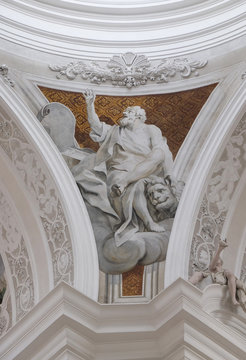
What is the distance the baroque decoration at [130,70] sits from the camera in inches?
462

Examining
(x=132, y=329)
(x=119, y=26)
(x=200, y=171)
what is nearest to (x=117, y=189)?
(x=200, y=171)

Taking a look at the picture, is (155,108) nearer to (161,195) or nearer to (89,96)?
(89,96)

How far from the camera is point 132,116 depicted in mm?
11461

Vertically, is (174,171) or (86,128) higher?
(86,128)

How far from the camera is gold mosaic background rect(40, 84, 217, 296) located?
11344 millimetres

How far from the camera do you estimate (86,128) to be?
1141cm

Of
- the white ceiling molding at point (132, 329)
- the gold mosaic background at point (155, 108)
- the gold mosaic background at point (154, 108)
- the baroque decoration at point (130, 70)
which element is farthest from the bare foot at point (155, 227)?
the baroque decoration at point (130, 70)

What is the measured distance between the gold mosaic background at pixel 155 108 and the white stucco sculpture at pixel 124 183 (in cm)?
9

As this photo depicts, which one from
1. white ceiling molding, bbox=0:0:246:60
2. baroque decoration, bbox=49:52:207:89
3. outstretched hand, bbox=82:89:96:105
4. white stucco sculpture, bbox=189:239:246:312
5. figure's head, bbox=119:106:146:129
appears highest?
white ceiling molding, bbox=0:0:246:60

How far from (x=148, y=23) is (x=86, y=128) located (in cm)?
176

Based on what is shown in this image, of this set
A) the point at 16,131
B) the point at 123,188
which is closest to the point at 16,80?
the point at 16,131

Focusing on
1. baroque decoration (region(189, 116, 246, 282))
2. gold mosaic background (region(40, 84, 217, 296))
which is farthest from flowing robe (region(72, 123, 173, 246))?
baroque decoration (region(189, 116, 246, 282))

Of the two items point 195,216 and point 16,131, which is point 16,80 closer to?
point 16,131

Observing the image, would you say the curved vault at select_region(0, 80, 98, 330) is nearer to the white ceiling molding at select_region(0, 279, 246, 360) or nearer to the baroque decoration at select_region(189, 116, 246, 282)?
the white ceiling molding at select_region(0, 279, 246, 360)
